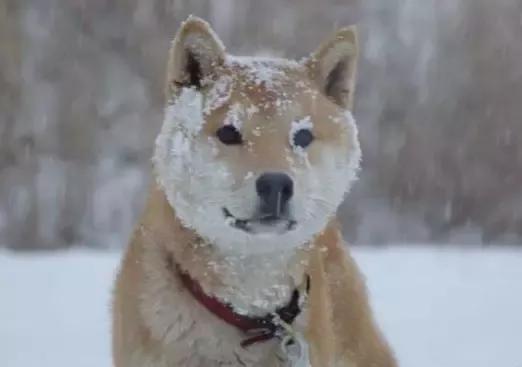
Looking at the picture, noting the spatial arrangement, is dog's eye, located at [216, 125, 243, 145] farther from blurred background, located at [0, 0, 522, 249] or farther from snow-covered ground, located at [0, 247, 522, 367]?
blurred background, located at [0, 0, 522, 249]

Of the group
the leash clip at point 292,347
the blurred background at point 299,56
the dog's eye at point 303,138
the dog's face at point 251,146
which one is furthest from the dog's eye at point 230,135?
the blurred background at point 299,56

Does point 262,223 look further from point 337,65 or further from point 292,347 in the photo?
point 337,65

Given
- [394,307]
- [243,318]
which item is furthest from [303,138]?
[394,307]

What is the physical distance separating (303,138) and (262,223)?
212 millimetres

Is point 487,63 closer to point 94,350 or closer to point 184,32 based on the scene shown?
point 94,350

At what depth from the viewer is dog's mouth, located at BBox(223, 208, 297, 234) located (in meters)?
1.92

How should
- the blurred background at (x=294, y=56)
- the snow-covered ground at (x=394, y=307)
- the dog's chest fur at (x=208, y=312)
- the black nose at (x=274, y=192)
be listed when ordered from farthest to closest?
the blurred background at (x=294, y=56), the snow-covered ground at (x=394, y=307), the dog's chest fur at (x=208, y=312), the black nose at (x=274, y=192)

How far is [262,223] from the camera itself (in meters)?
1.92

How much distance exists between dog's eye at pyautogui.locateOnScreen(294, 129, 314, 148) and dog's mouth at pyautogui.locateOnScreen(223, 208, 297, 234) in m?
0.17

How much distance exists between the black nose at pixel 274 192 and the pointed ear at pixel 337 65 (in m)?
0.35

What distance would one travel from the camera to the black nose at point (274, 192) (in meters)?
1.89

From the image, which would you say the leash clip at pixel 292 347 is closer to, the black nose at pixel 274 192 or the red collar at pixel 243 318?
the red collar at pixel 243 318

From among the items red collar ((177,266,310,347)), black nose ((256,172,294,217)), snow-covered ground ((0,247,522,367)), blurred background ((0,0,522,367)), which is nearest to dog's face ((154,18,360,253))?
black nose ((256,172,294,217))

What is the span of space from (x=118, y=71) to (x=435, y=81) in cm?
319
